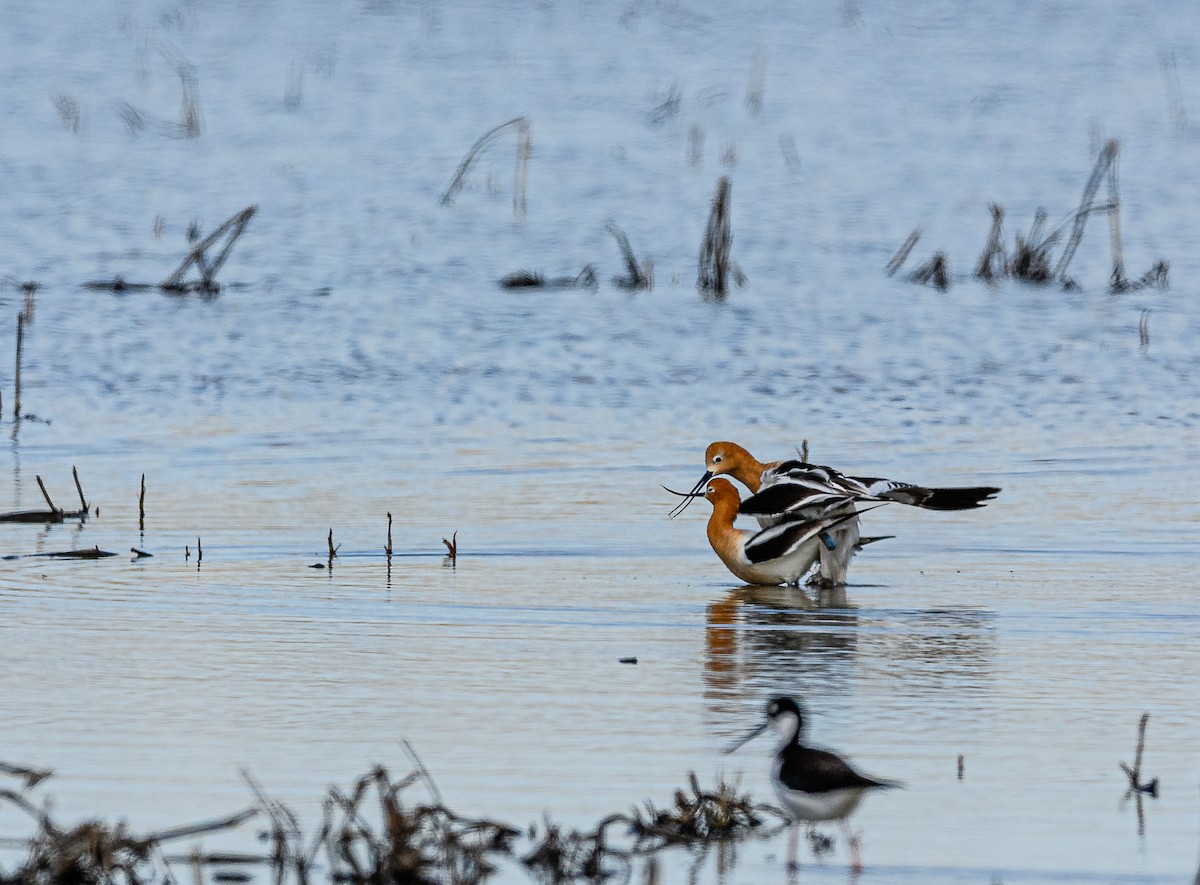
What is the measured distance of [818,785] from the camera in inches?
192

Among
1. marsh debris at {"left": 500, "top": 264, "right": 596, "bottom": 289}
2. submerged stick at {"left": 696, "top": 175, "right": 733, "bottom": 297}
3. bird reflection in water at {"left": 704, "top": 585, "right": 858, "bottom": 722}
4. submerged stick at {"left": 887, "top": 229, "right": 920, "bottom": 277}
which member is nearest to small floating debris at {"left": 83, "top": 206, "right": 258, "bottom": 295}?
marsh debris at {"left": 500, "top": 264, "right": 596, "bottom": 289}

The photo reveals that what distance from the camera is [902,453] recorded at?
12391mm

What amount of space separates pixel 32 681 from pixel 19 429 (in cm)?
671

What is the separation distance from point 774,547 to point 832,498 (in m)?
0.29

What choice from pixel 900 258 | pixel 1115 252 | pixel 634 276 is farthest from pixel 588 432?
pixel 1115 252

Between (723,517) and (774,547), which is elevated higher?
(723,517)

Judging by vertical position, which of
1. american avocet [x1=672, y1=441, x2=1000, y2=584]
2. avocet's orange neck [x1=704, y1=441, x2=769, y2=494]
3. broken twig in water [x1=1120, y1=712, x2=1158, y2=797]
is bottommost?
broken twig in water [x1=1120, y1=712, x2=1158, y2=797]

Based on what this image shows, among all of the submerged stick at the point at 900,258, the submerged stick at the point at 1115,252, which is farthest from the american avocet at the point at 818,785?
the submerged stick at the point at 900,258

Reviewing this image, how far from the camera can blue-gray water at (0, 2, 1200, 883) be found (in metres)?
5.88

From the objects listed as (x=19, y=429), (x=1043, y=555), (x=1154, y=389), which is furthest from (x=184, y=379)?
(x=1043, y=555)

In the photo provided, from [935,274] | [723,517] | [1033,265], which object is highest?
[1033,265]

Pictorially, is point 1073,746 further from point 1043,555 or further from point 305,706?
point 1043,555

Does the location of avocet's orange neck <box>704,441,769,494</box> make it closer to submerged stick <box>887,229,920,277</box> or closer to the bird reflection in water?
the bird reflection in water

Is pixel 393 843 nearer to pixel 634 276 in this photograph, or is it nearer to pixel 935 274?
pixel 634 276
